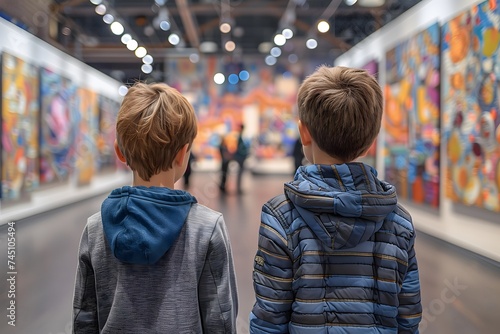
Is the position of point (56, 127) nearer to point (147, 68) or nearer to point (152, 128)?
point (147, 68)

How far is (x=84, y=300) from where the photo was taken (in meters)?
1.16

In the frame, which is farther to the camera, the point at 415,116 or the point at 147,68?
the point at 415,116

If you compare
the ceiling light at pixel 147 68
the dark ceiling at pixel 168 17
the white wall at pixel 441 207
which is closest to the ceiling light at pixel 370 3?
the dark ceiling at pixel 168 17

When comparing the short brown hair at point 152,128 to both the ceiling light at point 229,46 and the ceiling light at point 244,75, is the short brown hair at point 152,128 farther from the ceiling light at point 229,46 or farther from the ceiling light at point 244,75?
the ceiling light at point 244,75

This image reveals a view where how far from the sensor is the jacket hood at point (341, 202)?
1.02 meters

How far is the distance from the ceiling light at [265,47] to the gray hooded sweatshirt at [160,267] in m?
9.53

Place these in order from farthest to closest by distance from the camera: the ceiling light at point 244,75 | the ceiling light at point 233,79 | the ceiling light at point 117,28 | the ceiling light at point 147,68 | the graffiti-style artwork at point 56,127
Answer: the ceiling light at point 233,79
the ceiling light at point 244,75
the graffiti-style artwork at point 56,127
the ceiling light at point 117,28
the ceiling light at point 147,68

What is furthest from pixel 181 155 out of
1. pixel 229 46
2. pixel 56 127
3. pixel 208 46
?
pixel 229 46

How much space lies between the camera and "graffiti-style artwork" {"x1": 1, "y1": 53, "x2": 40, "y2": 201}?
3.82 metres

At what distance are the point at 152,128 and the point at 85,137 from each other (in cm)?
508

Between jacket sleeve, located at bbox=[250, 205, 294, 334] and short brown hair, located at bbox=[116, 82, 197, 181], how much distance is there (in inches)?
12.0

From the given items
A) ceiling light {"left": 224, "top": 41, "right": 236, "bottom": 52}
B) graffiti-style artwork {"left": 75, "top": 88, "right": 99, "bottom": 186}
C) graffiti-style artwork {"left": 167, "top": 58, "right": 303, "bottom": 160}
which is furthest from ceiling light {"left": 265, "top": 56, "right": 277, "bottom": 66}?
graffiti-style artwork {"left": 75, "top": 88, "right": 99, "bottom": 186}

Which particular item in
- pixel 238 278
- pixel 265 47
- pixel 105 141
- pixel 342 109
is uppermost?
pixel 265 47

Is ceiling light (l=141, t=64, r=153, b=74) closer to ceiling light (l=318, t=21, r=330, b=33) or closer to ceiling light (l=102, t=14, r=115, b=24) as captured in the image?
ceiling light (l=318, t=21, r=330, b=33)
